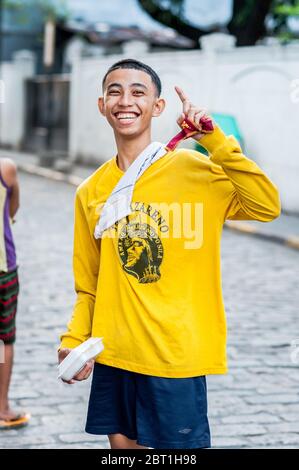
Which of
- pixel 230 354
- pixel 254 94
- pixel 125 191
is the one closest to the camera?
pixel 125 191

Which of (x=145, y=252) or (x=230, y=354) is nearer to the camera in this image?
(x=145, y=252)

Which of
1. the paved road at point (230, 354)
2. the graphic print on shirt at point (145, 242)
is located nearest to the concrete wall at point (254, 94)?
the paved road at point (230, 354)

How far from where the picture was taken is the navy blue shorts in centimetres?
302

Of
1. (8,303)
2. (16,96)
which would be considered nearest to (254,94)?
(8,303)

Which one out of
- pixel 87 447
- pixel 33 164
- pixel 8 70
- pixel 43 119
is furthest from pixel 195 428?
pixel 8 70

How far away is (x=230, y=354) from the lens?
21.8 feet

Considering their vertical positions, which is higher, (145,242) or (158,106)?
(158,106)

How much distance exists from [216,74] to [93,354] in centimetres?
1568

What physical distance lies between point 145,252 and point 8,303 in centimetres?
197

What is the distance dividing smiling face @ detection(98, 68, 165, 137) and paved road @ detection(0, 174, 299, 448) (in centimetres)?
212

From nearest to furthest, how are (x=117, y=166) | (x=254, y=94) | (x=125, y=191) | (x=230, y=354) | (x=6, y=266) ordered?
(x=125, y=191) → (x=117, y=166) → (x=6, y=266) → (x=230, y=354) → (x=254, y=94)

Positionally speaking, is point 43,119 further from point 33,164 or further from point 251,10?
point 251,10

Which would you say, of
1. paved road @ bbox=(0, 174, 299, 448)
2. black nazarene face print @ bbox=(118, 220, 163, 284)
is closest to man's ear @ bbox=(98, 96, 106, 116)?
black nazarene face print @ bbox=(118, 220, 163, 284)

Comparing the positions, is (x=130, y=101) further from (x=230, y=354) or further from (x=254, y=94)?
(x=254, y=94)
